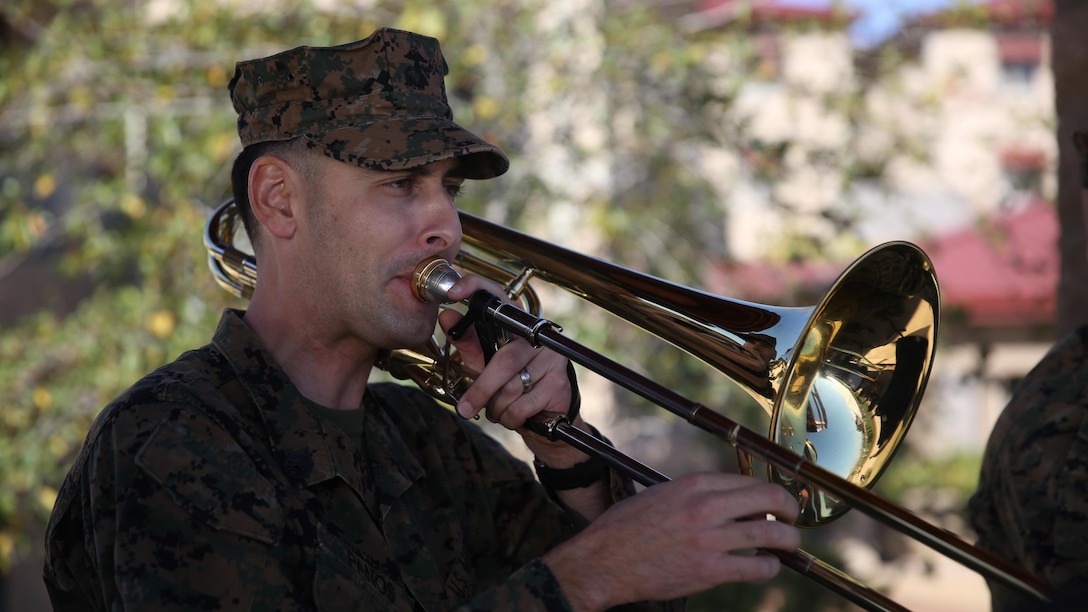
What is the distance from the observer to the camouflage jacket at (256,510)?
1802 mm

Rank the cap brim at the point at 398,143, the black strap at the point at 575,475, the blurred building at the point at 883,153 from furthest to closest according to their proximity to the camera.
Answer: the blurred building at the point at 883,153
the black strap at the point at 575,475
the cap brim at the point at 398,143

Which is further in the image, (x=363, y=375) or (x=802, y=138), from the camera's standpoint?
(x=802, y=138)

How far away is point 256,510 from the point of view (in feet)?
6.15

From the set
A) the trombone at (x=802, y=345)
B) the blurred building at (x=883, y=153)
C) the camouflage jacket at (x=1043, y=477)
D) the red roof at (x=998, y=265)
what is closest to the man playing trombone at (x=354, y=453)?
the trombone at (x=802, y=345)

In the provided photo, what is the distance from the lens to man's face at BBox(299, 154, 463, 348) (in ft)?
7.33

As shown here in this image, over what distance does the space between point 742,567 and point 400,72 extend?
1214 mm

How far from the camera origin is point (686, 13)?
7.40m

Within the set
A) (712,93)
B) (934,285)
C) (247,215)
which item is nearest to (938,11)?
(712,93)

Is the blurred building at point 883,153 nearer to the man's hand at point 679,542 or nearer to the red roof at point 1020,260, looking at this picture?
the red roof at point 1020,260

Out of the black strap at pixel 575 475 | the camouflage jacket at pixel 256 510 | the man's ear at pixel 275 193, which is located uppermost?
the man's ear at pixel 275 193

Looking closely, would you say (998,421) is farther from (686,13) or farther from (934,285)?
(686,13)

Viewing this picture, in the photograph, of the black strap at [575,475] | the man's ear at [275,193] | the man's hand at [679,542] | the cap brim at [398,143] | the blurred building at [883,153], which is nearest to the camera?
the man's hand at [679,542]

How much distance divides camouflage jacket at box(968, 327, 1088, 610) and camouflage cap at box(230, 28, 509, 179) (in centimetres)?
164

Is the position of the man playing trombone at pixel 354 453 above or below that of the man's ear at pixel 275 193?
below
